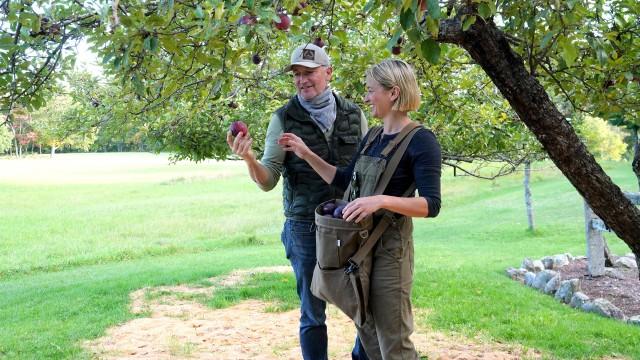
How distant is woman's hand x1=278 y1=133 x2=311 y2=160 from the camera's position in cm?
318

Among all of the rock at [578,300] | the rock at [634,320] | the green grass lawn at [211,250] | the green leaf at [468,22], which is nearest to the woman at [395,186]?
the green leaf at [468,22]

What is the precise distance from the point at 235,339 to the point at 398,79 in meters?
3.39

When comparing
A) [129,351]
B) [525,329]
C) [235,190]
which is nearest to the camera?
[129,351]

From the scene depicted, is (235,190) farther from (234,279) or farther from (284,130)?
(284,130)

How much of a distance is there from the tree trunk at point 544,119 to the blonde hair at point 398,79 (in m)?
0.49

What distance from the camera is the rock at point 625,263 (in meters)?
9.93

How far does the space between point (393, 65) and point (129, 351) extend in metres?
3.55

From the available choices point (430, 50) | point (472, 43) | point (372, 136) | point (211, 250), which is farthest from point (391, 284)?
point (211, 250)

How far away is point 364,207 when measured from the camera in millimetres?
2562

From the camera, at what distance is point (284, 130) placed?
3.50 m

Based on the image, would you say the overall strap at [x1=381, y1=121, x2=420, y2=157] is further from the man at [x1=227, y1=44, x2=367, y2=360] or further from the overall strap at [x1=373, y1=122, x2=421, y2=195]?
the man at [x1=227, y1=44, x2=367, y2=360]

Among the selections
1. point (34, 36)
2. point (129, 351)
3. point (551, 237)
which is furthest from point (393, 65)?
point (551, 237)

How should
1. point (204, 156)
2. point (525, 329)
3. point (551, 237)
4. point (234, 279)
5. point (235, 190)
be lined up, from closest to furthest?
point (525, 329) → point (204, 156) → point (234, 279) → point (551, 237) → point (235, 190)

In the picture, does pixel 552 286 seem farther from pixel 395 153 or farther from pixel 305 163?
pixel 395 153
